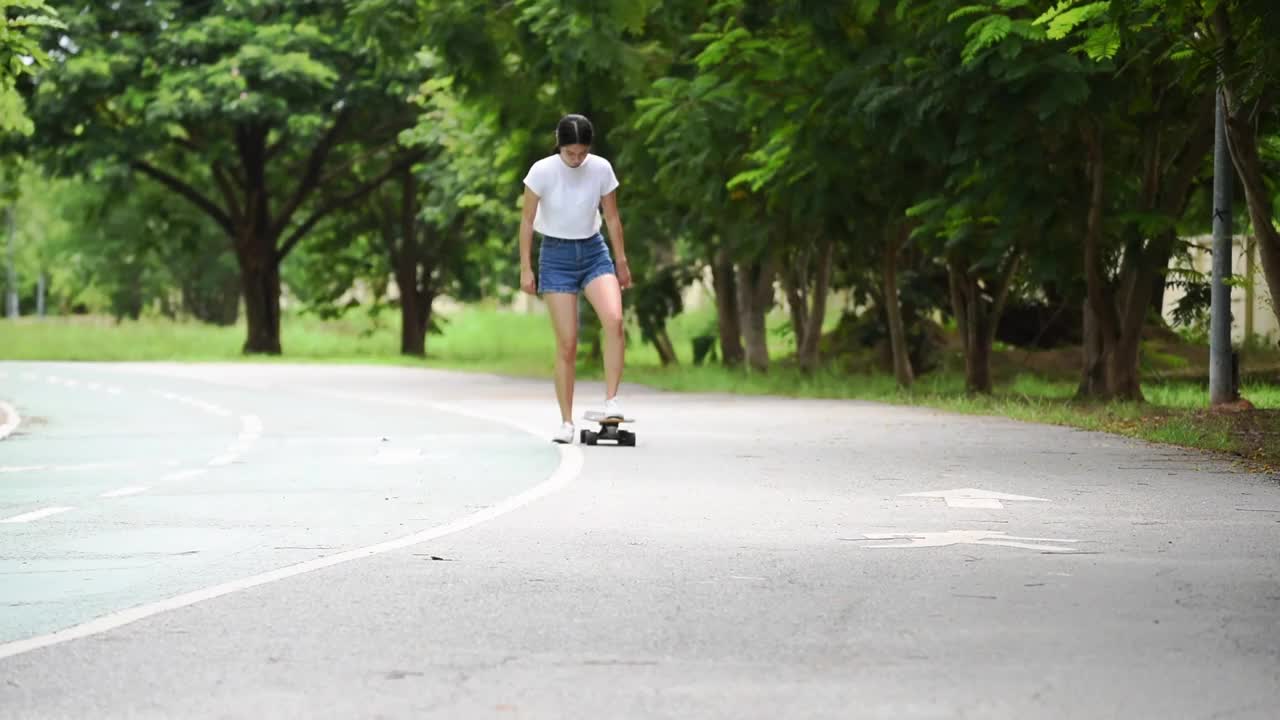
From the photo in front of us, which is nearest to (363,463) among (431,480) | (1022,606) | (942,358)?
(431,480)

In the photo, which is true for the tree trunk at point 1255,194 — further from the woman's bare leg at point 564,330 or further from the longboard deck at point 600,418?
the woman's bare leg at point 564,330

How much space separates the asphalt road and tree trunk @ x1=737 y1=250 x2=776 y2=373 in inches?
612

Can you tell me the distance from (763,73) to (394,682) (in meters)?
15.9

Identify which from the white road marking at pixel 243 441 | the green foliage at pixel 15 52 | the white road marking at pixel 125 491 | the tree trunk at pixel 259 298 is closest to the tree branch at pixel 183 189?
the tree trunk at pixel 259 298

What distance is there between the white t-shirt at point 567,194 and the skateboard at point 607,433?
1329 mm

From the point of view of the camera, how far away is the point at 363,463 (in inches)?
559

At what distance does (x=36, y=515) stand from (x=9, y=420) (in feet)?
30.2

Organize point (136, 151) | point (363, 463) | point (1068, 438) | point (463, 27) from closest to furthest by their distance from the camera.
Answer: point (363, 463) < point (1068, 438) < point (463, 27) < point (136, 151)

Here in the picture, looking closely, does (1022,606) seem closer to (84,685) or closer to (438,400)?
(84,685)

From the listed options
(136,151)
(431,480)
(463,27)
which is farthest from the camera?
(136,151)

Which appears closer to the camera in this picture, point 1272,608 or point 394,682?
point 394,682

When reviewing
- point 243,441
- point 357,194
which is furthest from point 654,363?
point 243,441

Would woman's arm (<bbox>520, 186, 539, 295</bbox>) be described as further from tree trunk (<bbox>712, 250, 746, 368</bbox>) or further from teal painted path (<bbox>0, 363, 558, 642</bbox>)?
tree trunk (<bbox>712, 250, 746, 368</bbox>)

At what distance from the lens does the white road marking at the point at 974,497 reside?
36.4 feet
